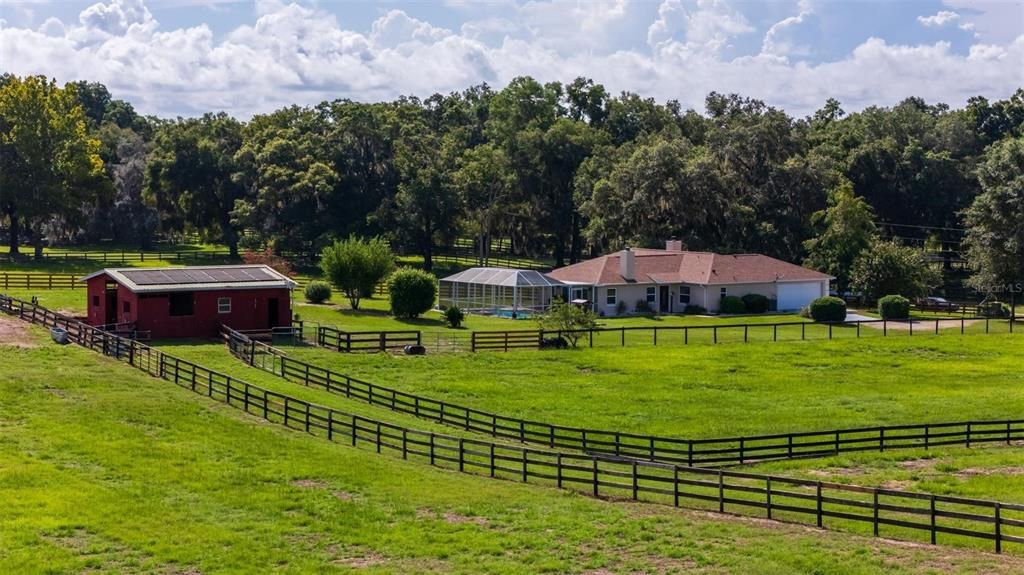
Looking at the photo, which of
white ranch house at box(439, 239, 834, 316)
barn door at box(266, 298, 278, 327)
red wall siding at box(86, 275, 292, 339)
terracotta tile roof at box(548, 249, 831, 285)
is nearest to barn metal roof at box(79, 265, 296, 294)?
red wall siding at box(86, 275, 292, 339)

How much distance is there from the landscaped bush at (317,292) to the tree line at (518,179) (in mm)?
22250

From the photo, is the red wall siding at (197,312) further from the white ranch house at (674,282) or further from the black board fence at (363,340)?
the white ranch house at (674,282)

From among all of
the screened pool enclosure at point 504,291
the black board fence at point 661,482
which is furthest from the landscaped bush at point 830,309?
the black board fence at point 661,482

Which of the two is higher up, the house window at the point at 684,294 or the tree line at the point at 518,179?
the tree line at the point at 518,179

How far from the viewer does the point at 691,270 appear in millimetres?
73625

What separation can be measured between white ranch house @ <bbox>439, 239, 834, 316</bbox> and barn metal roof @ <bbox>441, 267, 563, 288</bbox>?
0.15 m

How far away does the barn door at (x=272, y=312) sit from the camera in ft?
174

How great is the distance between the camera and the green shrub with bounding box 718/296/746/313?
7100 cm

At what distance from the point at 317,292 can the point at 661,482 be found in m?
43.1

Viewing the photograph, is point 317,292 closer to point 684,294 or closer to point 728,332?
point 684,294

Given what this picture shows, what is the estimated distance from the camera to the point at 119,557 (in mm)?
20578

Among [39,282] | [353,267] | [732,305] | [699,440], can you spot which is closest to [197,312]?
[353,267]

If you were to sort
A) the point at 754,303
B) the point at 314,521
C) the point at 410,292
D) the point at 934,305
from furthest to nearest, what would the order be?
the point at 934,305 < the point at 754,303 < the point at 410,292 < the point at 314,521

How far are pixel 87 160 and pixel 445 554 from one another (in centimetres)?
7977
